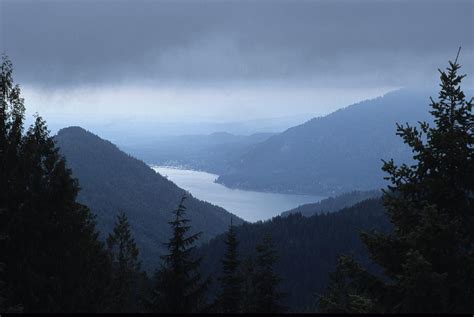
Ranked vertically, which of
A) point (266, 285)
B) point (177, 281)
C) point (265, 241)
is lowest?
point (266, 285)

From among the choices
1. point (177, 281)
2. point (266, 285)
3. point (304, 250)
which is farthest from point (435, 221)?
point (304, 250)

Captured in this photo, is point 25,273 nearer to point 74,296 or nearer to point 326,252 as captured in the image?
point 74,296

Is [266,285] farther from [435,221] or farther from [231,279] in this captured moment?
[435,221]

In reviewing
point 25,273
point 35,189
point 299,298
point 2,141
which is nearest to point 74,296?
point 25,273

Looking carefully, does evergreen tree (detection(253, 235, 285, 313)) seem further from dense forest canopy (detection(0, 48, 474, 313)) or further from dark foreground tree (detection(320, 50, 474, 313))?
dark foreground tree (detection(320, 50, 474, 313))

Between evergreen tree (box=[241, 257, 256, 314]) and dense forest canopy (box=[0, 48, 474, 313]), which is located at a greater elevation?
dense forest canopy (box=[0, 48, 474, 313])

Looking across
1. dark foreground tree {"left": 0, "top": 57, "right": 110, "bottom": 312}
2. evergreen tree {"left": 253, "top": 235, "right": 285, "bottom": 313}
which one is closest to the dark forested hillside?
evergreen tree {"left": 253, "top": 235, "right": 285, "bottom": 313}
